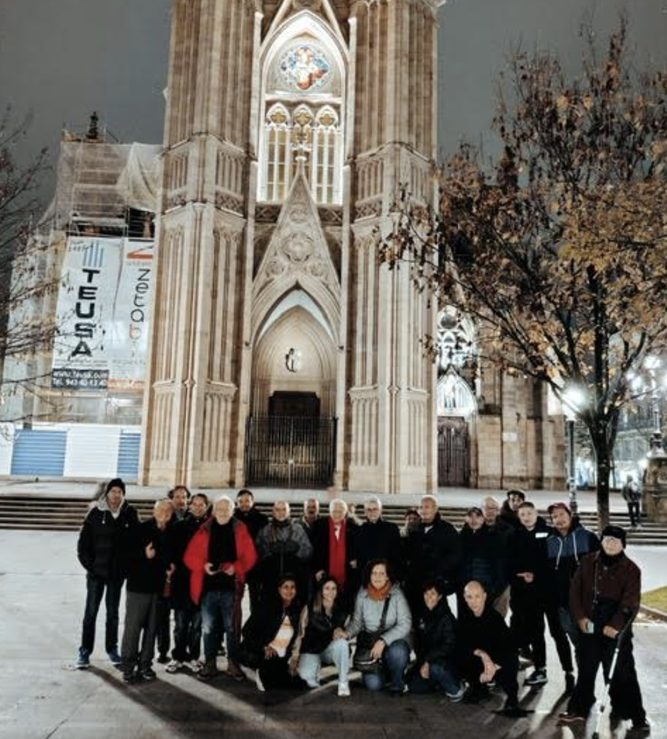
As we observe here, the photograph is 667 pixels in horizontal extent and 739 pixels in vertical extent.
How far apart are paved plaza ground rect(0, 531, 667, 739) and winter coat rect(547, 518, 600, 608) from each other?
76cm

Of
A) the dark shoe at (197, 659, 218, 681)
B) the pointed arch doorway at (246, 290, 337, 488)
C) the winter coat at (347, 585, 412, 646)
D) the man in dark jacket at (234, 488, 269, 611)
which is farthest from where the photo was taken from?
the pointed arch doorway at (246, 290, 337, 488)

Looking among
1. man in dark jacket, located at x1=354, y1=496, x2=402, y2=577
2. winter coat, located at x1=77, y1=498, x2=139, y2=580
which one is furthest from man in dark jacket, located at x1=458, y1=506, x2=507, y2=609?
winter coat, located at x1=77, y1=498, x2=139, y2=580

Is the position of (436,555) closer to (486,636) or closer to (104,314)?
(486,636)

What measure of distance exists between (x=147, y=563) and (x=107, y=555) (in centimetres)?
45

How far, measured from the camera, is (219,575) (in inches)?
225

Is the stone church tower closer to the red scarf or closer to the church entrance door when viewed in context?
the church entrance door

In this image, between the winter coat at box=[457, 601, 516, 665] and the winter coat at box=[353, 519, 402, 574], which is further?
the winter coat at box=[353, 519, 402, 574]

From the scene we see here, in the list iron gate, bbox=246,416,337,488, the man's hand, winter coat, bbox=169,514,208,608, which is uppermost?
iron gate, bbox=246,416,337,488

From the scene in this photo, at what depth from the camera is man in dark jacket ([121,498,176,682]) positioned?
5.49 metres

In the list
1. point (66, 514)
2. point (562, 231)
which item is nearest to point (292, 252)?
point (66, 514)

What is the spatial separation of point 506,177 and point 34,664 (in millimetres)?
7925

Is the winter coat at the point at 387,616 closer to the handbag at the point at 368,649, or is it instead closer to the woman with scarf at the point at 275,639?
the handbag at the point at 368,649

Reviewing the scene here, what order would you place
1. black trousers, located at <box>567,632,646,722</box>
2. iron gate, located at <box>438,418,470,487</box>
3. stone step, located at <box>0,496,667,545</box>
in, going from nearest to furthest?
black trousers, located at <box>567,632,646,722</box> → stone step, located at <box>0,496,667,545</box> → iron gate, located at <box>438,418,470,487</box>

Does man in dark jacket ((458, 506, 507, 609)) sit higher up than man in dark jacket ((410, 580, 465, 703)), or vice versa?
man in dark jacket ((458, 506, 507, 609))
